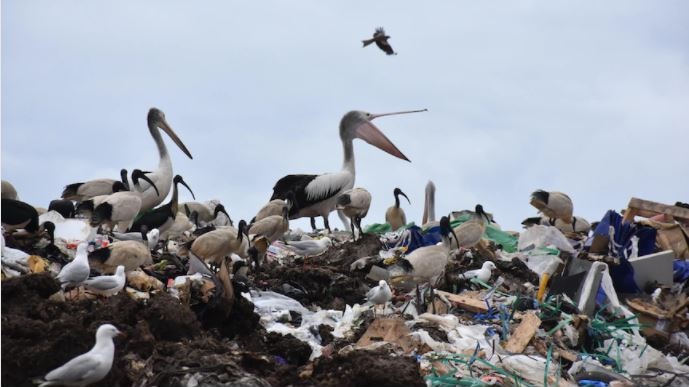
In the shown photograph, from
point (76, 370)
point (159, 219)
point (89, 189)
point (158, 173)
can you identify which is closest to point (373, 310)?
point (76, 370)

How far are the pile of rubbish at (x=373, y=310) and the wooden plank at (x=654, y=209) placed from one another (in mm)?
17

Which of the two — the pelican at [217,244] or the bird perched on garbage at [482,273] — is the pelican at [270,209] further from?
the bird perched on garbage at [482,273]

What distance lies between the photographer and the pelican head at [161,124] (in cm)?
1565

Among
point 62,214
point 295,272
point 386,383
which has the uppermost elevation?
point 62,214

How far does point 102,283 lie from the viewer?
7352 mm

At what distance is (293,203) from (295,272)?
18.0 feet

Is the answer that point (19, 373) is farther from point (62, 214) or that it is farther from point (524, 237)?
point (524, 237)

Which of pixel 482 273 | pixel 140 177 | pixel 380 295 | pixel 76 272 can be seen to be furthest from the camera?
pixel 140 177

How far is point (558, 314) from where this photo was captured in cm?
845

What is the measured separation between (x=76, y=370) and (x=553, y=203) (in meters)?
9.66

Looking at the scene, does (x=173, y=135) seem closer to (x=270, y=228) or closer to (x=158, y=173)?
(x=158, y=173)

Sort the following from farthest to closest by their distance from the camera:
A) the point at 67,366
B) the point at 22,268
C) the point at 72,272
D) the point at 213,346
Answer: the point at 22,268 → the point at 72,272 → the point at 213,346 → the point at 67,366

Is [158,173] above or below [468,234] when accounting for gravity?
above

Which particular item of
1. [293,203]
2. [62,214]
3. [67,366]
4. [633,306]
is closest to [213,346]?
[67,366]
